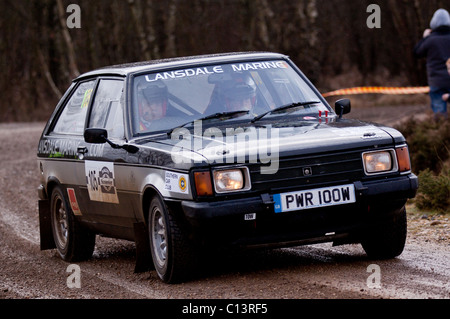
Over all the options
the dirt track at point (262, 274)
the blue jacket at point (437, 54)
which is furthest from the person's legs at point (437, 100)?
the dirt track at point (262, 274)

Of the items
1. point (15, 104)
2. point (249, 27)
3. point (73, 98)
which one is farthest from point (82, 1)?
point (73, 98)

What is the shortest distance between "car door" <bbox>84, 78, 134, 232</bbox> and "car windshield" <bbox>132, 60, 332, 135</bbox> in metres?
0.22

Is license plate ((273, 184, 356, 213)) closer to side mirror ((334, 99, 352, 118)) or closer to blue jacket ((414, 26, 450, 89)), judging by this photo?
side mirror ((334, 99, 352, 118))

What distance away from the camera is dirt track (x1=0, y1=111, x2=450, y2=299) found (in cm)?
611

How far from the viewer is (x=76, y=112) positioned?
864 centimetres

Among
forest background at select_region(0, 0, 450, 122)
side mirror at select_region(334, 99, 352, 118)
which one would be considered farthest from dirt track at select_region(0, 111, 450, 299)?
forest background at select_region(0, 0, 450, 122)

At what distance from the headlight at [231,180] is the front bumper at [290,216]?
0.09m

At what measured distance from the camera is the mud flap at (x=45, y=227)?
9.02m

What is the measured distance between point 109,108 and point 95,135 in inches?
23.5

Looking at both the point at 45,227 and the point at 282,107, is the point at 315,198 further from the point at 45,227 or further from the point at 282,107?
the point at 45,227

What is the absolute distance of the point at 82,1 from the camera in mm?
41250

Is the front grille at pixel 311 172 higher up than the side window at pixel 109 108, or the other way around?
the side window at pixel 109 108

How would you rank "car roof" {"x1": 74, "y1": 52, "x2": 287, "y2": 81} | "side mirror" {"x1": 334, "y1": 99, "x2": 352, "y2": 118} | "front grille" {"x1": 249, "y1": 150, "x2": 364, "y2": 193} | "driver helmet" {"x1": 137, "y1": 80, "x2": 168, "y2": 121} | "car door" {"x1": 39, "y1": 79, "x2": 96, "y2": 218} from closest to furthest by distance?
"front grille" {"x1": 249, "y1": 150, "x2": 364, "y2": 193}
"driver helmet" {"x1": 137, "y1": 80, "x2": 168, "y2": 121}
"side mirror" {"x1": 334, "y1": 99, "x2": 352, "y2": 118}
"car roof" {"x1": 74, "y1": 52, "x2": 287, "y2": 81}
"car door" {"x1": 39, "y1": 79, "x2": 96, "y2": 218}

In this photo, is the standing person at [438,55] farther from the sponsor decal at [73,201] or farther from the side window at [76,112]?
the sponsor decal at [73,201]
